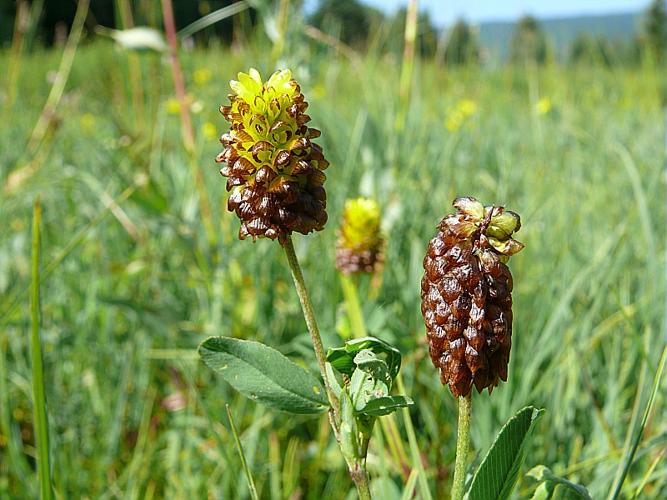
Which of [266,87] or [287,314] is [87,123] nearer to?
[287,314]

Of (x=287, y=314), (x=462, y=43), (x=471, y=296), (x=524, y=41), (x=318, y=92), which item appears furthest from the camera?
(x=462, y=43)

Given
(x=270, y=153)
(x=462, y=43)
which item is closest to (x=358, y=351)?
(x=270, y=153)

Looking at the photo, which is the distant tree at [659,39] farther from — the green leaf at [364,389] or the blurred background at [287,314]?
the green leaf at [364,389]

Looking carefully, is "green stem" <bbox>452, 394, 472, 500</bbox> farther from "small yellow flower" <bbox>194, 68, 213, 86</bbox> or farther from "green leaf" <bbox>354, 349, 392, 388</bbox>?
"small yellow flower" <bbox>194, 68, 213, 86</bbox>

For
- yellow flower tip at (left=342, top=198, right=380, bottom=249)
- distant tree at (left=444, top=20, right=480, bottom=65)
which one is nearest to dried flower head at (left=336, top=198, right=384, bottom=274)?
yellow flower tip at (left=342, top=198, right=380, bottom=249)

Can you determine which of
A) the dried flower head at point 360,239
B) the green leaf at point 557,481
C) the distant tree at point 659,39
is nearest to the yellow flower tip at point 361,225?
the dried flower head at point 360,239

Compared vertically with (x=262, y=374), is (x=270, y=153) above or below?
above
